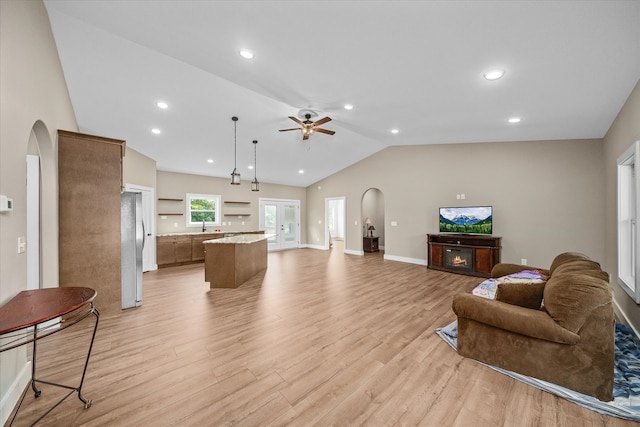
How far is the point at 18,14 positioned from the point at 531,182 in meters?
7.51

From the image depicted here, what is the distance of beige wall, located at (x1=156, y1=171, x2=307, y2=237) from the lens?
22.1 ft

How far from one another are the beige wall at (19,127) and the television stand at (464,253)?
6398 millimetres

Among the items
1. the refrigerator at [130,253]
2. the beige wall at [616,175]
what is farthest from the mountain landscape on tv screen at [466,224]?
the refrigerator at [130,253]

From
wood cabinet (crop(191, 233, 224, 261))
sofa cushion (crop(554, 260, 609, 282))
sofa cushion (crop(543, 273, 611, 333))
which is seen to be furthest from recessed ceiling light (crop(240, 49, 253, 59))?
wood cabinet (crop(191, 233, 224, 261))

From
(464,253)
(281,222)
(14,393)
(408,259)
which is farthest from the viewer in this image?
(281,222)

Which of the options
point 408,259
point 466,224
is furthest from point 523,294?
point 408,259

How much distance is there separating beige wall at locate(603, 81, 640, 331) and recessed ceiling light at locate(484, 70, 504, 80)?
1435 mm

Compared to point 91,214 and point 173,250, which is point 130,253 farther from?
point 173,250

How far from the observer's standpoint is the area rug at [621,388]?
161cm

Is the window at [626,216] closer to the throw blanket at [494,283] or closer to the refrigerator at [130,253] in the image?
the throw blanket at [494,283]

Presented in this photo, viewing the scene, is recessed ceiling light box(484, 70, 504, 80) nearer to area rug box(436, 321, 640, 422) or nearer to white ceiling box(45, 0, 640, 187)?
white ceiling box(45, 0, 640, 187)

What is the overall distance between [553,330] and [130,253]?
15.7 ft

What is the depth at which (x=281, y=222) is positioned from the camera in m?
9.30

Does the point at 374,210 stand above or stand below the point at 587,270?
above
